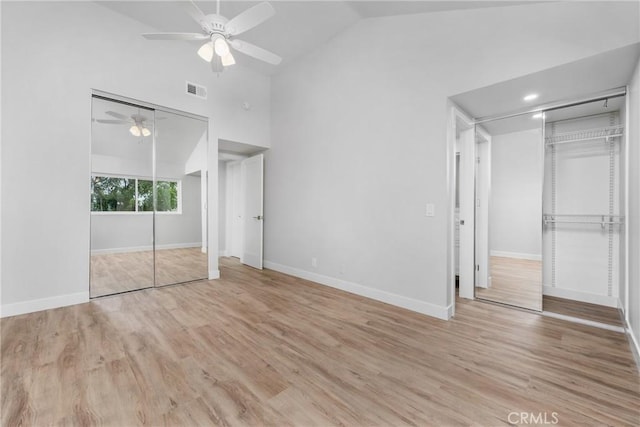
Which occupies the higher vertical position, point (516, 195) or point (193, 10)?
point (193, 10)

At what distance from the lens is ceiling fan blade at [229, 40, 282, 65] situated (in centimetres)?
255

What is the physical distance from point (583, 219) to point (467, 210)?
4.47 feet

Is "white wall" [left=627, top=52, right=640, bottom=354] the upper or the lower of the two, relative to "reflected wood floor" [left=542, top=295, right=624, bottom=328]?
upper

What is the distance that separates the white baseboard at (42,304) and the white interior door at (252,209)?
102 inches

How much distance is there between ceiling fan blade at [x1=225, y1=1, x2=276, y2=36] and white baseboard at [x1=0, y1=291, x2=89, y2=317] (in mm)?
3566

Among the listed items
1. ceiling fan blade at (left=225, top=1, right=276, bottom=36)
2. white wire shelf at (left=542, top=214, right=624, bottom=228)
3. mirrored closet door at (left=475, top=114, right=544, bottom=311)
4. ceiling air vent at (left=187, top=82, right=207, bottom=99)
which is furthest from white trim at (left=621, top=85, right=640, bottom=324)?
ceiling air vent at (left=187, top=82, right=207, bottom=99)

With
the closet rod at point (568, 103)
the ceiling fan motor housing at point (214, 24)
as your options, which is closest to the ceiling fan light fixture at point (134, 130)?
the ceiling fan motor housing at point (214, 24)

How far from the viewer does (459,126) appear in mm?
3480

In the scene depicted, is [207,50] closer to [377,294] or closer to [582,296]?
[377,294]

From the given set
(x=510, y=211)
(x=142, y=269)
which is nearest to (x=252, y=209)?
(x=142, y=269)

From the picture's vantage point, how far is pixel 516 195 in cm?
351

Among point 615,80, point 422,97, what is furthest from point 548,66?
point 422,97

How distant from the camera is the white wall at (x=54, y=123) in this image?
2.90 meters

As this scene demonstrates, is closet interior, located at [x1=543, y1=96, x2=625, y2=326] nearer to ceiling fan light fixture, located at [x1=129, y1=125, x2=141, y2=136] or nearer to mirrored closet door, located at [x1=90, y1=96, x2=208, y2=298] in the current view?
mirrored closet door, located at [x1=90, y1=96, x2=208, y2=298]
